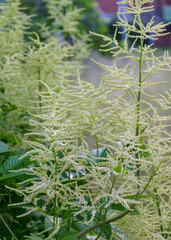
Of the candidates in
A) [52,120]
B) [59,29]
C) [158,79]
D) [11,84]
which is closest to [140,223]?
[52,120]

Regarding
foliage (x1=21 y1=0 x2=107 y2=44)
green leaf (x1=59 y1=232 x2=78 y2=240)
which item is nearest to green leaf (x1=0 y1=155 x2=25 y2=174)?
green leaf (x1=59 y1=232 x2=78 y2=240)

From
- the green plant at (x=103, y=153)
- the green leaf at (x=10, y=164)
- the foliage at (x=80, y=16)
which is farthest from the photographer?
the foliage at (x=80, y=16)

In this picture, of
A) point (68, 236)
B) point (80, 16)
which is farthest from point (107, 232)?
point (80, 16)

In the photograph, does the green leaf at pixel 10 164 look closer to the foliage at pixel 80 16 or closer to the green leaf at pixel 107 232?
the green leaf at pixel 107 232

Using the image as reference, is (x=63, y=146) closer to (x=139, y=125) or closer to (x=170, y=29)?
(x=139, y=125)

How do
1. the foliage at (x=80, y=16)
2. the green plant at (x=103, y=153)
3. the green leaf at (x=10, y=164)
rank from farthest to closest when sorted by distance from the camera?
1. the foliage at (x=80, y=16)
2. the green leaf at (x=10, y=164)
3. the green plant at (x=103, y=153)

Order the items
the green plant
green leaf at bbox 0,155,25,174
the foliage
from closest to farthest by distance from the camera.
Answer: the green plant → green leaf at bbox 0,155,25,174 → the foliage

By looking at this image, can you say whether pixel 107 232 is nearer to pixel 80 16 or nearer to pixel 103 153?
pixel 103 153

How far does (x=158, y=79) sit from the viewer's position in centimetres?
81

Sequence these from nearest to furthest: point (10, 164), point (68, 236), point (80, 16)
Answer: point (68, 236) < point (10, 164) < point (80, 16)

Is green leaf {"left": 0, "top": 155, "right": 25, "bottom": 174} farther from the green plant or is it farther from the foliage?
the foliage

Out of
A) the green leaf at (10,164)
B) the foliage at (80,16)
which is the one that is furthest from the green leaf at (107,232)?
the foliage at (80,16)

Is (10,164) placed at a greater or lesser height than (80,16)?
lesser

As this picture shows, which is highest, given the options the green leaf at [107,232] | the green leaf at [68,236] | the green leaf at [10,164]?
the green leaf at [10,164]
